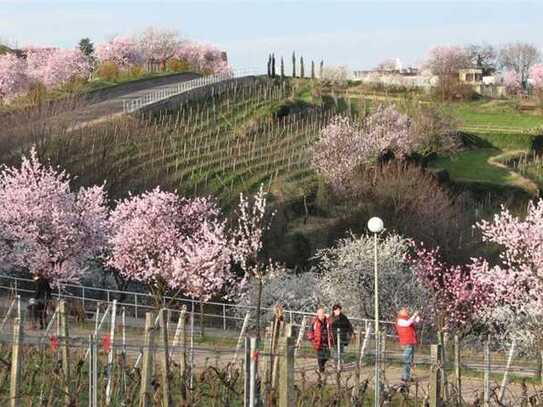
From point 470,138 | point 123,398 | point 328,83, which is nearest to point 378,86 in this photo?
point 328,83

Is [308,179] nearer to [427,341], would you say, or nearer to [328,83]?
[427,341]

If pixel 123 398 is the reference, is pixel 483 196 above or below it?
below

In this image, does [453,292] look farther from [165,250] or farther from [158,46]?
[158,46]

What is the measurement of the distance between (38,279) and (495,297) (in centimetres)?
1504

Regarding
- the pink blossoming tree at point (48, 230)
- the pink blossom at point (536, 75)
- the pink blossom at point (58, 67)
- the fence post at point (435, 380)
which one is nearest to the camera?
the fence post at point (435, 380)

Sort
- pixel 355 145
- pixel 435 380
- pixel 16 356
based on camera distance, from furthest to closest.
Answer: pixel 355 145 < pixel 435 380 < pixel 16 356

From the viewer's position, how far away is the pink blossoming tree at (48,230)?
36.3 meters

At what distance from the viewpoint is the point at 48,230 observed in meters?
37.6

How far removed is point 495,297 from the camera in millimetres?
37844

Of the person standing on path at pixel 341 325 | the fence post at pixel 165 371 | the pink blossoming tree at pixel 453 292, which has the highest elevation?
the fence post at pixel 165 371

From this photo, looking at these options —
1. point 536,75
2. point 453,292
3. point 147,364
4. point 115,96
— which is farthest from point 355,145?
point 536,75

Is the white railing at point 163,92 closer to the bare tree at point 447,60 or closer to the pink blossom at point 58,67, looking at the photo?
the pink blossom at point 58,67

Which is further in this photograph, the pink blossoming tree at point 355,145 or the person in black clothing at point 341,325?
the pink blossoming tree at point 355,145

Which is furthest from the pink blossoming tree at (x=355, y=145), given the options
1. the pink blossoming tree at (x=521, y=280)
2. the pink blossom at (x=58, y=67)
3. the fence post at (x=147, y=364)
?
the fence post at (x=147, y=364)
